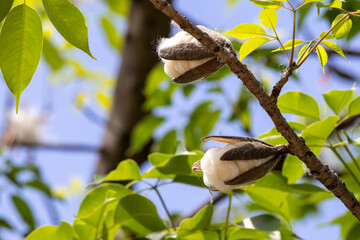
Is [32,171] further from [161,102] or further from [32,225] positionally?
[161,102]

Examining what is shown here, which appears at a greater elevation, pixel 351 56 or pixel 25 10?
pixel 351 56

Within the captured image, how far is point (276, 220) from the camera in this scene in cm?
87

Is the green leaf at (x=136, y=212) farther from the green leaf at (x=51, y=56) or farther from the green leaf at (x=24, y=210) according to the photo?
the green leaf at (x=51, y=56)

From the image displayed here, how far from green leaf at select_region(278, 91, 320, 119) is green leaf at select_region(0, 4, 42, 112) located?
1.59 ft

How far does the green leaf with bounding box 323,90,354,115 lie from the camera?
0.95 m

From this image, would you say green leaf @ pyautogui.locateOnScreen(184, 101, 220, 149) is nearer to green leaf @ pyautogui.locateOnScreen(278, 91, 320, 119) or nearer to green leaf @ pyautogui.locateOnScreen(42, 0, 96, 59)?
green leaf @ pyautogui.locateOnScreen(278, 91, 320, 119)

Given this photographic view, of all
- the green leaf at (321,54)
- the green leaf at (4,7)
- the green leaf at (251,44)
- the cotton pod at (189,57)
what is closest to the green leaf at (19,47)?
the green leaf at (4,7)

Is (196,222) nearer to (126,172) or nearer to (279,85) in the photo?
(126,172)

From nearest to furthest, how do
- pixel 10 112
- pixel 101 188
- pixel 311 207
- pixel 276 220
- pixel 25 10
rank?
pixel 25 10 → pixel 276 220 → pixel 101 188 → pixel 311 207 → pixel 10 112

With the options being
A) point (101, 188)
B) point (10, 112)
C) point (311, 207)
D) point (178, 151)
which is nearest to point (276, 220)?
point (178, 151)

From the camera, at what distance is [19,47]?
28.0 inches

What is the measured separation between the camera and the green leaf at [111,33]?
2752 millimetres

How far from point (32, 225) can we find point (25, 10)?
1.10 meters

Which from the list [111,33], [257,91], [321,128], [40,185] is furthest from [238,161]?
[111,33]
